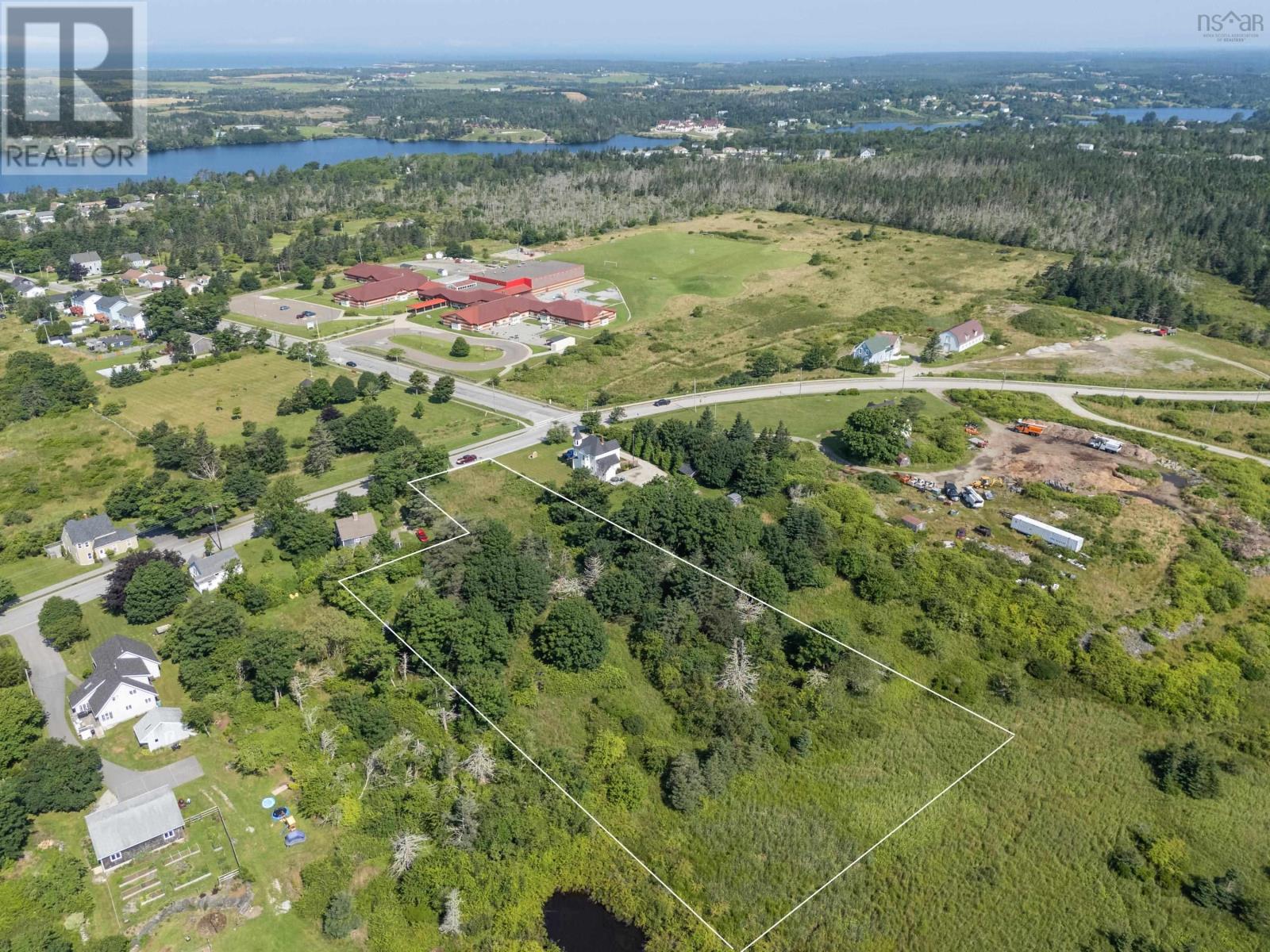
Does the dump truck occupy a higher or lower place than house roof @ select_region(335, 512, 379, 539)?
higher

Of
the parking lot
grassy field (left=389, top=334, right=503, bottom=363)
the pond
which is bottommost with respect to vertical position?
the pond

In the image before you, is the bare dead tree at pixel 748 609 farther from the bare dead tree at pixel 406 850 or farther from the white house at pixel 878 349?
the white house at pixel 878 349

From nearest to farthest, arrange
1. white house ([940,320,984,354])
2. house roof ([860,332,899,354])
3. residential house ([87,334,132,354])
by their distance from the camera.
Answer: house roof ([860,332,899,354])
white house ([940,320,984,354])
residential house ([87,334,132,354])

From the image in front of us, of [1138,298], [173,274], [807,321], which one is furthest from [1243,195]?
[173,274]

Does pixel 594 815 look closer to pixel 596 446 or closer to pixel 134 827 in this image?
pixel 134 827

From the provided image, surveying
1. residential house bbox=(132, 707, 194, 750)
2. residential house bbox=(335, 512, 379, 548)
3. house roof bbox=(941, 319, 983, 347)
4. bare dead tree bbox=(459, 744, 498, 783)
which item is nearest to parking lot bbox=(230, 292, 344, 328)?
residential house bbox=(335, 512, 379, 548)

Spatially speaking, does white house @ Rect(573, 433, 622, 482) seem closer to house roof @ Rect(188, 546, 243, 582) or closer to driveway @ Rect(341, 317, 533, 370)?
house roof @ Rect(188, 546, 243, 582)

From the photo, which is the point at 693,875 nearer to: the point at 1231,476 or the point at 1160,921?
the point at 1160,921
